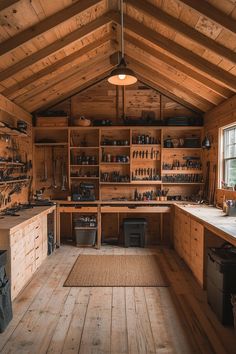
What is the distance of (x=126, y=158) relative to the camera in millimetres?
5957

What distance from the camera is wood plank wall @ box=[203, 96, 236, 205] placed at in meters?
4.47

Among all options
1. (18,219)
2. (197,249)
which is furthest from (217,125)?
(18,219)

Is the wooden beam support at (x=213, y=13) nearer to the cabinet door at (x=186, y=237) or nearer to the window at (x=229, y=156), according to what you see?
the window at (x=229, y=156)

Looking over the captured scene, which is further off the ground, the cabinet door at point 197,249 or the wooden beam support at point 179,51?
the wooden beam support at point 179,51

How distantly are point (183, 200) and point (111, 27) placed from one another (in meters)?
3.40

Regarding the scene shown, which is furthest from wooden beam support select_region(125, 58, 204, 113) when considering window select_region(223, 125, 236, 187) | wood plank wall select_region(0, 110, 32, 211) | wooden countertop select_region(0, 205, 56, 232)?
wooden countertop select_region(0, 205, 56, 232)

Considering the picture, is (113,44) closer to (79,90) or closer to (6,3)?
(79,90)

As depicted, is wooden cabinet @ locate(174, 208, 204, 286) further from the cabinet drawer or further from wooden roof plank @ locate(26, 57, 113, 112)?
wooden roof plank @ locate(26, 57, 113, 112)

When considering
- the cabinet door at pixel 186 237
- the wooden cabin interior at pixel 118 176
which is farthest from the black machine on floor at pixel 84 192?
the cabinet door at pixel 186 237

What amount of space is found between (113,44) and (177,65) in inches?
46.6

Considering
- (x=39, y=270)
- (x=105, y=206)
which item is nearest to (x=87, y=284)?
(x=39, y=270)

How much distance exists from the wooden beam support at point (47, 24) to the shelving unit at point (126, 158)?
8.71 feet

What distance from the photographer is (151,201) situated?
5758 mm

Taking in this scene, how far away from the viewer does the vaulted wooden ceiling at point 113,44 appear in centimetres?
306
